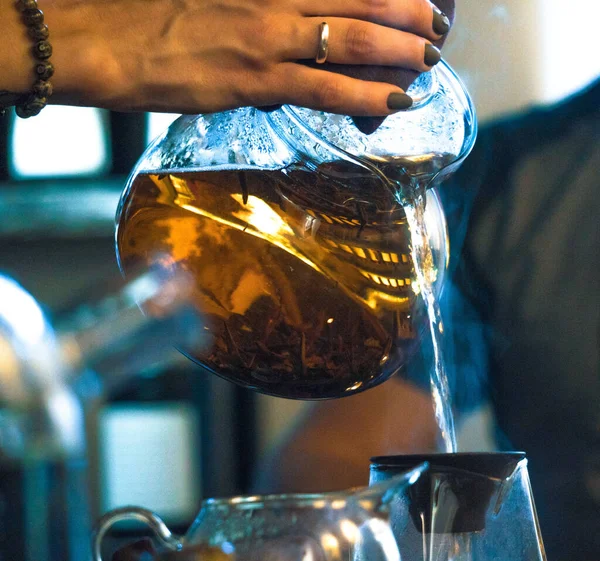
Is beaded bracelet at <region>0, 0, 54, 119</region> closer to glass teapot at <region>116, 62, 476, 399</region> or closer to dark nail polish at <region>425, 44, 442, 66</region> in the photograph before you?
glass teapot at <region>116, 62, 476, 399</region>

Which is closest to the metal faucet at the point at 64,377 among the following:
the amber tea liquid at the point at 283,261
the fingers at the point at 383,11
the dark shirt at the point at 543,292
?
the amber tea liquid at the point at 283,261

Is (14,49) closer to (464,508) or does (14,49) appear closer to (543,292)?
(464,508)

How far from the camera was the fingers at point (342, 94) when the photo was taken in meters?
0.36

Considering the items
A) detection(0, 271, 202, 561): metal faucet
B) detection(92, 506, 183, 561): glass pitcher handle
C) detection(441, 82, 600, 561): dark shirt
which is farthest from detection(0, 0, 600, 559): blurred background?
detection(92, 506, 183, 561): glass pitcher handle

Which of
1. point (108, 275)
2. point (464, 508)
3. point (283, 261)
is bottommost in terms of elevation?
point (464, 508)

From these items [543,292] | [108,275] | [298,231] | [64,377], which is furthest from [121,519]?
[108,275]

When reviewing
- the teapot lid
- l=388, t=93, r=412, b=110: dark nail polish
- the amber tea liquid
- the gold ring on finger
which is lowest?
the amber tea liquid

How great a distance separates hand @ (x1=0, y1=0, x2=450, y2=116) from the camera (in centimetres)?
36

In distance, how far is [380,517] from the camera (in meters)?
0.26

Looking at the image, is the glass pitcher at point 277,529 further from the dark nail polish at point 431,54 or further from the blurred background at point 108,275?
the blurred background at point 108,275

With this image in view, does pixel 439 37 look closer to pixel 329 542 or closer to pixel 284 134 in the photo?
pixel 284 134

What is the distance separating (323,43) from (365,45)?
0.02 meters

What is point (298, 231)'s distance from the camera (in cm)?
38

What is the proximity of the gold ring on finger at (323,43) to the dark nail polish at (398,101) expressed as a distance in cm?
3
